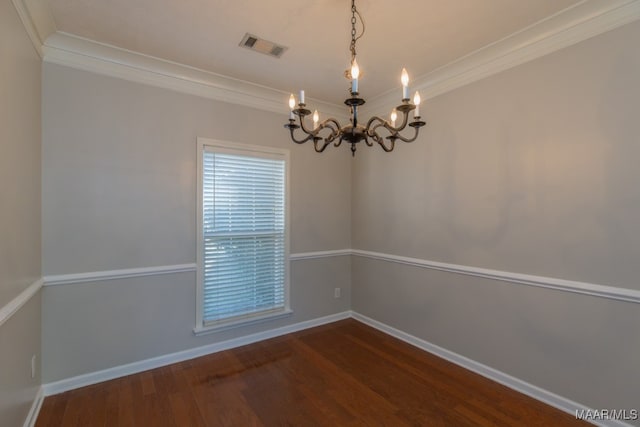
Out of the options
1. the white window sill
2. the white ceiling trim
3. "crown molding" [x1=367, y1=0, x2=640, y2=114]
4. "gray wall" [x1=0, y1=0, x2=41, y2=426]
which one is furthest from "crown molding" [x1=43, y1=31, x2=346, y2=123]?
the white window sill

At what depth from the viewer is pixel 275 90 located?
3.25 m

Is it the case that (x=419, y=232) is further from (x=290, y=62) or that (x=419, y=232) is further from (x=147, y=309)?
(x=147, y=309)

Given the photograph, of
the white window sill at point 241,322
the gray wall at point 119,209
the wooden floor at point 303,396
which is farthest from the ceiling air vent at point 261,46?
the wooden floor at point 303,396

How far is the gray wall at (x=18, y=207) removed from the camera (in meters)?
1.53

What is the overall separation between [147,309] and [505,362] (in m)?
3.14

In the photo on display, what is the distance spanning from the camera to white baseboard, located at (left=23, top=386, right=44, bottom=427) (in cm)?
194

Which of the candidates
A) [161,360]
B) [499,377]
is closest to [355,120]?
[499,377]

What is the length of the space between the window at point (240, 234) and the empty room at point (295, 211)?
0.02m

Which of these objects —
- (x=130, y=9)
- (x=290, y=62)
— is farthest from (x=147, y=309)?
(x=290, y=62)

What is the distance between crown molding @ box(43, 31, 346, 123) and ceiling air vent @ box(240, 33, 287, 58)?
25.2 inches

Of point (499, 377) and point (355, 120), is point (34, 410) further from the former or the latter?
point (499, 377)

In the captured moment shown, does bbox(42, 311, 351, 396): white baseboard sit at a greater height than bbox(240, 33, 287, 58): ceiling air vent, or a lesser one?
lesser

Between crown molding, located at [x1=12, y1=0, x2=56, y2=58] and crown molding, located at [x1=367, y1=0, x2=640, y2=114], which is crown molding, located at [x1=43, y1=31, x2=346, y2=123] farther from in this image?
crown molding, located at [x1=367, y1=0, x2=640, y2=114]

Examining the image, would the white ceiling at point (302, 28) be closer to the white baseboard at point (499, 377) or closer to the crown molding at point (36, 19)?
the crown molding at point (36, 19)
